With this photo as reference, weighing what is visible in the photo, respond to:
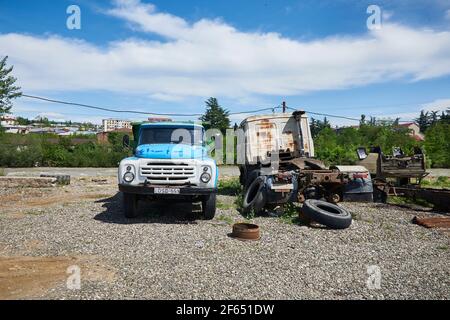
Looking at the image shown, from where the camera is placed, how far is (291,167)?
9.31 metres

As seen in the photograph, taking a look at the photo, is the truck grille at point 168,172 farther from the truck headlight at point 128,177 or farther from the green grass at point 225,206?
the green grass at point 225,206

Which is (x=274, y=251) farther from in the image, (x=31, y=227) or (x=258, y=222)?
(x=31, y=227)

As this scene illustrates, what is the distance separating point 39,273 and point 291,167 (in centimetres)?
665

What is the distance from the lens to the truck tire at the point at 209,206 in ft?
22.8

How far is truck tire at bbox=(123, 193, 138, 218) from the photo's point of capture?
6863 mm

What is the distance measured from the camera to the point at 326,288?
3.82 metres

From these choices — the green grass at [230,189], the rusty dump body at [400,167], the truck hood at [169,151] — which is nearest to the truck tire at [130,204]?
the truck hood at [169,151]

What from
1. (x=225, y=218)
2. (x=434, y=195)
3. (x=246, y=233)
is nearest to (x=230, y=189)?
(x=225, y=218)

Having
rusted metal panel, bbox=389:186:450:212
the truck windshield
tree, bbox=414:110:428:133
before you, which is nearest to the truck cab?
the truck windshield

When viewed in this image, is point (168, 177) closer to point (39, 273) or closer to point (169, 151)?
point (169, 151)

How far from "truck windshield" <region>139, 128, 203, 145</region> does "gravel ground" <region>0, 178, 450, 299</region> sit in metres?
1.65

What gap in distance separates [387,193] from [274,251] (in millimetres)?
5535

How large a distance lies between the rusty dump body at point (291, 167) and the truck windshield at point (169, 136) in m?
1.87
